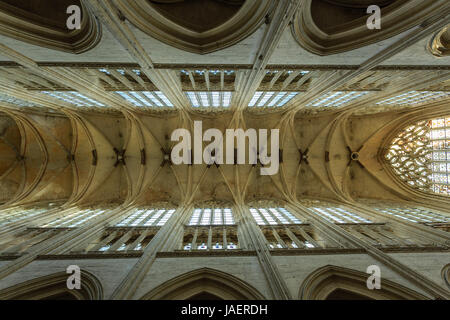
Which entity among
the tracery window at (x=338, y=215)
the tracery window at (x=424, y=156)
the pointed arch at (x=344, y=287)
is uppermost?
the tracery window at (x=424, y=156)

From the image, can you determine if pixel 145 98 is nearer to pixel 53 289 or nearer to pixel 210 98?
pixel 210 98

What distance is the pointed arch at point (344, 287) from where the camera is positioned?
21.3 ft

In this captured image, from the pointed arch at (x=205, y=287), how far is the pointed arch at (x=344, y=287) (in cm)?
171

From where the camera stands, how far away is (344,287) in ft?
23.2

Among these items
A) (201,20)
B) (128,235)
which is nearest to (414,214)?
(201,20)

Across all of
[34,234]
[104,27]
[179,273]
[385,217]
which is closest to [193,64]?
[104,27]

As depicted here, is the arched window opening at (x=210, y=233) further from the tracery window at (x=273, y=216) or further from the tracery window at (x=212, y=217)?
the tracery window at (x=273, y=216)

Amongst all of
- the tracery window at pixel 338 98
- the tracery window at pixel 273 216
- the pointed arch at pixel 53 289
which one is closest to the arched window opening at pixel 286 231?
the tracery window at pixel 273 216

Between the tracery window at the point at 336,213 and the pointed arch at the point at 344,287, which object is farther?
the tracery window at the point at 336,213

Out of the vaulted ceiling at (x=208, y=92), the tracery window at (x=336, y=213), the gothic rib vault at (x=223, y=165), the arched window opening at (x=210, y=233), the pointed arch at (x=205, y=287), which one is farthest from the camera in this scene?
the tracery window at (x=336, y=213)

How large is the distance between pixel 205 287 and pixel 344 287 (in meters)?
4.52
